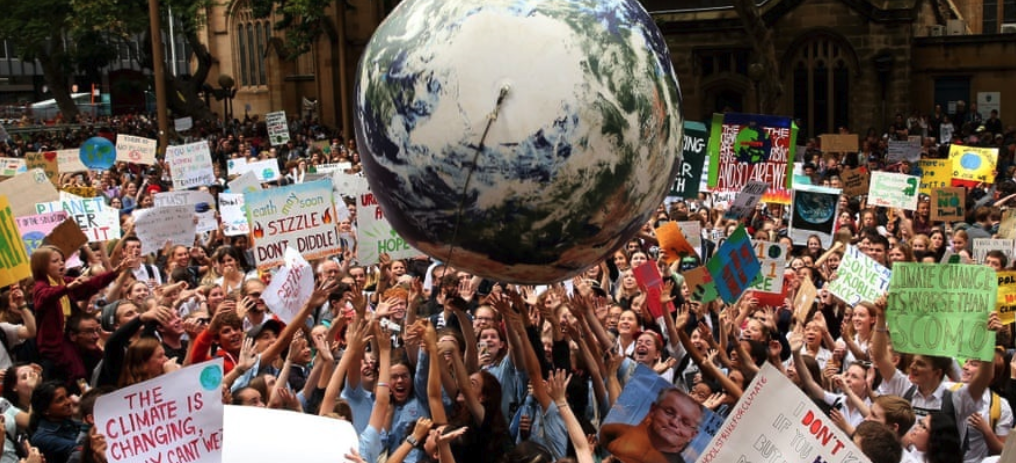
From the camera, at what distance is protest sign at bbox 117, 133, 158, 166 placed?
63.7ft

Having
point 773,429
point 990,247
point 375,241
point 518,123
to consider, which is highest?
point 518,123

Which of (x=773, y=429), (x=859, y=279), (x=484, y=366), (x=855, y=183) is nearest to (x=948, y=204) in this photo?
(x=855, y=183)

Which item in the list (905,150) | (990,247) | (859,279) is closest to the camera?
(859,279)

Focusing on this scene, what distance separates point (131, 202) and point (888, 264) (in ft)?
34.9

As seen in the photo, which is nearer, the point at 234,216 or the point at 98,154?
the point at 234,216

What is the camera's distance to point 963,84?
29.4 m

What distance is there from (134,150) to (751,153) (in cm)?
933

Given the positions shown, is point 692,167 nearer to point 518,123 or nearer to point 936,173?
point 936,173

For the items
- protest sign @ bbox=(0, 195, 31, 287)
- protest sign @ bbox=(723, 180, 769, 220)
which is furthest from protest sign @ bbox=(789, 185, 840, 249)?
protest sign @ bbox=(0, 195, 31, 287)

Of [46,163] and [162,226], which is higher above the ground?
[46,163]

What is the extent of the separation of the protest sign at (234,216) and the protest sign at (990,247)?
6.77 metres

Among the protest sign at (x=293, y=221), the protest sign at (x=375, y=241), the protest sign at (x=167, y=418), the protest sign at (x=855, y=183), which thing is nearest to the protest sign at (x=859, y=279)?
the protest sign at (x=375, y=241)

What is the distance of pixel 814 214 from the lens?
516 inches

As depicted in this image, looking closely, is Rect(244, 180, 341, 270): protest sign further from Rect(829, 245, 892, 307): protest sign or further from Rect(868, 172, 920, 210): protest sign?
Rect(868, 172, 920, 210): protest sign
